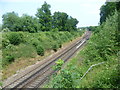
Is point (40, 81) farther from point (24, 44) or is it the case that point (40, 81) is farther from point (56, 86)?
point (24, 44)

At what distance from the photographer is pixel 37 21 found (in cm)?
3306

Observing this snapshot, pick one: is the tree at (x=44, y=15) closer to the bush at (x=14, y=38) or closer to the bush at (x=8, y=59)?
the bush at (x=14, y=38)

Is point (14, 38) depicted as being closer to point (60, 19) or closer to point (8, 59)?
point (8, 59)

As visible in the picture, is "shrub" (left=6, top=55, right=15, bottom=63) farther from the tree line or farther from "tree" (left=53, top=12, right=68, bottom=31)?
"tree" (left=53, top=12, right=68, bottom=31)

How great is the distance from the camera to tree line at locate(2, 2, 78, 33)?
25.8 meters

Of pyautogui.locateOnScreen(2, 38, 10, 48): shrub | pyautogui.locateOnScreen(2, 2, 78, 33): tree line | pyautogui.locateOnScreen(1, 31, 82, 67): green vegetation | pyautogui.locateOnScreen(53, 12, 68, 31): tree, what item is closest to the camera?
pyautogui.locateOnScreen(1, 31, 82, 67): green vegetation

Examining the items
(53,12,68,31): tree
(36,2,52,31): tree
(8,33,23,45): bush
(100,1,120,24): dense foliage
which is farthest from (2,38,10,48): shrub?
(53,12,68,31): tree

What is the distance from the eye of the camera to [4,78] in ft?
39.2

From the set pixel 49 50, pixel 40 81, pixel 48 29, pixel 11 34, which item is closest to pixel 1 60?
pixel 11 34

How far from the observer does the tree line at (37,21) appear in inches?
1017

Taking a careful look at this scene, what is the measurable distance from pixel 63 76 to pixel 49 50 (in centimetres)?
1925

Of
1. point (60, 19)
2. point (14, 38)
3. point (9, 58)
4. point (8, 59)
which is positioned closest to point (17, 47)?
point (14, 38)

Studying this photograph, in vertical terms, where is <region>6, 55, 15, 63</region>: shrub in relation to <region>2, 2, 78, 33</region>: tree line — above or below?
below

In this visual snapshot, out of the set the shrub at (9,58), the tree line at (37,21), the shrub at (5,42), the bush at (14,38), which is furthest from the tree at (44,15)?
the shrub at (9,58)
